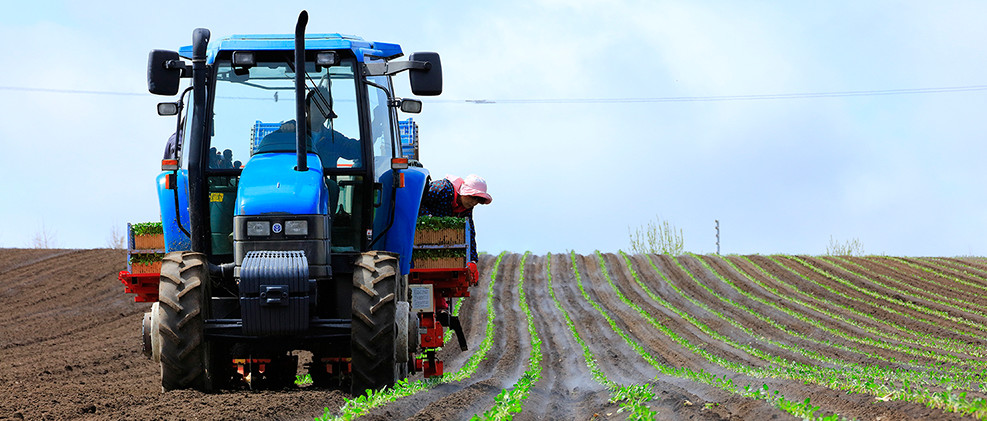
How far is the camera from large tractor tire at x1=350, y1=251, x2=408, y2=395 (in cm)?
733

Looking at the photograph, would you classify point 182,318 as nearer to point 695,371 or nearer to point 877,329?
point 695,371

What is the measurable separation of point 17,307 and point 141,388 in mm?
15219

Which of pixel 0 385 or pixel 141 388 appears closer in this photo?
pixel 141 388

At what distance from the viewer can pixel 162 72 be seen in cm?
791

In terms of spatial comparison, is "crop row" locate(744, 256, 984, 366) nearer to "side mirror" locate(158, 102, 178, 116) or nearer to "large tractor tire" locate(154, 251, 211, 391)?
"large tractor tire" locate(154, 251, 211, 391)

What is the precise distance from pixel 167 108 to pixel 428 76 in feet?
8.14

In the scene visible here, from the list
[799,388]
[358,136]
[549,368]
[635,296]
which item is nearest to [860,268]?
[635,296]

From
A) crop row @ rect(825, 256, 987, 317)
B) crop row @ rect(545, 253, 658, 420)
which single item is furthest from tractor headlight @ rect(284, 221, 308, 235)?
crop row @ rect(825, 256, 987, 317)

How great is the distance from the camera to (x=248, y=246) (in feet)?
24.4

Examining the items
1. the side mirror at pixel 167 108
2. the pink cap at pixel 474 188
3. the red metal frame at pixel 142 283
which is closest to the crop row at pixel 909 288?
the pink cap at pixel 474 188

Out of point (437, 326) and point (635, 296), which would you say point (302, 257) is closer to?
point (437, 326)

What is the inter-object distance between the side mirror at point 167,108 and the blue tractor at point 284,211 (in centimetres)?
1

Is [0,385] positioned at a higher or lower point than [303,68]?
lower

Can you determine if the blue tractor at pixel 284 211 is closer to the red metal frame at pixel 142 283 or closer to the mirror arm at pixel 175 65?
the mirror arm at pixel 175 65
